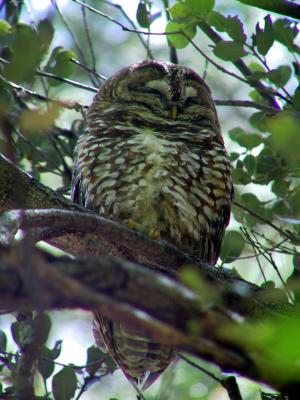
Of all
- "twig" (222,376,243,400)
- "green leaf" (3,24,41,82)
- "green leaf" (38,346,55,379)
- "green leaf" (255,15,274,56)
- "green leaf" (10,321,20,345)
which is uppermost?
"green leaf" (255,15,274,56)

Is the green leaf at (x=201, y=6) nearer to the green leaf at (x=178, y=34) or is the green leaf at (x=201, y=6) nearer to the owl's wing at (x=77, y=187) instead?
the green leaf at (x=178, y=34)

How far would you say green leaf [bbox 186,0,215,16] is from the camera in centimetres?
363

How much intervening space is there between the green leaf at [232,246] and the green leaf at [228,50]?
0.91 m

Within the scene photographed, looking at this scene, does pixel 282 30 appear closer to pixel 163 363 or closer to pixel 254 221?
pixel 254 221

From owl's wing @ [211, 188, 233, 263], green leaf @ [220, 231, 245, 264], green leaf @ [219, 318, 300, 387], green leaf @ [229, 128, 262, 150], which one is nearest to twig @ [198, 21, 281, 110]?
green leaf @ [229, 128, 262, 150]

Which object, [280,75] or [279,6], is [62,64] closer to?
[280,75]

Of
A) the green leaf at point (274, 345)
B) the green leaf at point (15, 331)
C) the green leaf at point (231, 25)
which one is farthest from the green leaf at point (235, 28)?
the green leaf at point (274, 345)

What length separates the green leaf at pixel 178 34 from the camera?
3.96 m

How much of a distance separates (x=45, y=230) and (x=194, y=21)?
Result: 1812mm

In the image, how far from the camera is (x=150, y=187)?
374 cm

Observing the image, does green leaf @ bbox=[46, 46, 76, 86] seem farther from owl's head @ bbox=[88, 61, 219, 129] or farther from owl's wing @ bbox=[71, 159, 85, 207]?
owl's wing @ bbox=[71, 159, 85, 207]

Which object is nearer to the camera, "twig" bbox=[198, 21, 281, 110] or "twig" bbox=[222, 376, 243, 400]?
"twig" bbox=[222, 376, 243, 400]

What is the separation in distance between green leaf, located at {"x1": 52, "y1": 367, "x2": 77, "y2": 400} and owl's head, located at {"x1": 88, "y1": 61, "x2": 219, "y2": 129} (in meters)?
1.84

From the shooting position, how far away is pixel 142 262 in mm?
3352
